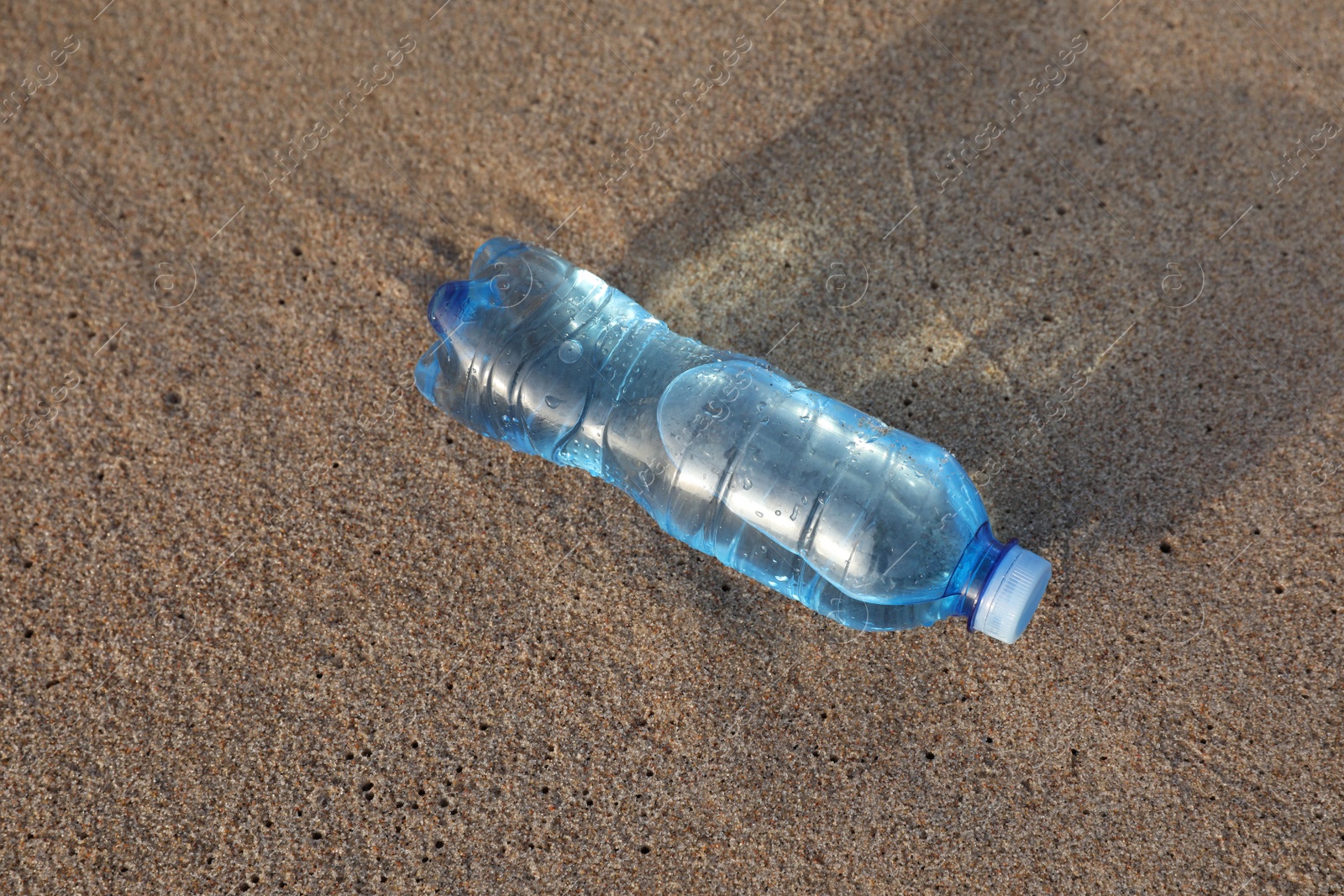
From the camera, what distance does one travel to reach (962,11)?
1914 millimetres

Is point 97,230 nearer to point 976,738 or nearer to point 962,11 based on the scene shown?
point 962,11

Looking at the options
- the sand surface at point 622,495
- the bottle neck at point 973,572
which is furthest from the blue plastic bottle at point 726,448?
the sand surface at point 622,495

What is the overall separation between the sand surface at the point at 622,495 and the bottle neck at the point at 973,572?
203 mm

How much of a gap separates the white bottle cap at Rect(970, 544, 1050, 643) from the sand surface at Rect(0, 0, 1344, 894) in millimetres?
227

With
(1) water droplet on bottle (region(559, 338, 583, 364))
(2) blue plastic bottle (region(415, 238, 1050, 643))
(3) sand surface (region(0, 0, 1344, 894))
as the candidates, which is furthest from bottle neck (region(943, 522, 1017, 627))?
(1) water droplet on bottle (region(559, 338, 583, 364))

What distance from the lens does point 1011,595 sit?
137 centimetres

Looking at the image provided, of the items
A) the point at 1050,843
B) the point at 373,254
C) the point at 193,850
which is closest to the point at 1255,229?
the point at 1050,843

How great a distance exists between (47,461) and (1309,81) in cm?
308

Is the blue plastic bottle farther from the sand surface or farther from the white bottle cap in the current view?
the sand surface

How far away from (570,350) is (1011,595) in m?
0.98

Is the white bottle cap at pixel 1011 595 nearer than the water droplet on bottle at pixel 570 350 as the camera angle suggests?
Yes

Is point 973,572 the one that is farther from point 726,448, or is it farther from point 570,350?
point 570,350

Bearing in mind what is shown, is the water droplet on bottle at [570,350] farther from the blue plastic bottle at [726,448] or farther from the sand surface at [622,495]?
the sand surface at [622,495]

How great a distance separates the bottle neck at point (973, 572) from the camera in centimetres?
142
